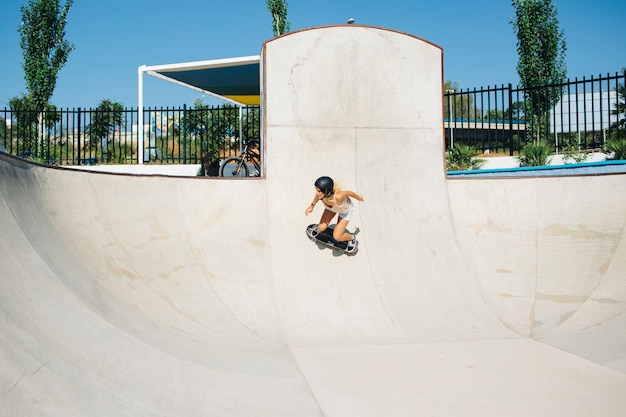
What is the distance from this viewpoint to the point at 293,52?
806 cm

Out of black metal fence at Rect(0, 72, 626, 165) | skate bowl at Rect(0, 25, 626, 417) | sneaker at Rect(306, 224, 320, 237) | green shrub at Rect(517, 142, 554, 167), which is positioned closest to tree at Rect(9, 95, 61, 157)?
black metal fence at Rect(0, 72, 626, 165)

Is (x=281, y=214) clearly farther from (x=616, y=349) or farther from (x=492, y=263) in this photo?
(x=616, y=349)

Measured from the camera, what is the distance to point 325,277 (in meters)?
6.48

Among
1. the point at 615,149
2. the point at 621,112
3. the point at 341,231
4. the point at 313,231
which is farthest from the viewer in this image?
the point at 621,112

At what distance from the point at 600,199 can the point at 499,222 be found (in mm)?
1449

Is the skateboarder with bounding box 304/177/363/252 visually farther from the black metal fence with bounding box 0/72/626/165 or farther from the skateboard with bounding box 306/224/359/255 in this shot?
the black metal fence with bounding box 0/72/626/165

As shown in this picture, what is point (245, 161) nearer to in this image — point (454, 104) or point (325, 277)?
point (325, 277)

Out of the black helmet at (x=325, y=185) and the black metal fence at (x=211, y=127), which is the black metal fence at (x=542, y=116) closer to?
the black metal fence at (x=211, y=127)

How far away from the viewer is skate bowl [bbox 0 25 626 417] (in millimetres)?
3887

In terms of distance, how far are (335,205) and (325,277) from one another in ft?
3.01

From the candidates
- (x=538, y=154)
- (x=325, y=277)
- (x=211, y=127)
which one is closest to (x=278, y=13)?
(x=211, y=127)

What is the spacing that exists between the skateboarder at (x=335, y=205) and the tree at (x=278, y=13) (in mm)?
19659

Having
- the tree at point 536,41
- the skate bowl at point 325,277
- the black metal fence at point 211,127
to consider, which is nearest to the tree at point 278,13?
the black metal fence at point 211,127

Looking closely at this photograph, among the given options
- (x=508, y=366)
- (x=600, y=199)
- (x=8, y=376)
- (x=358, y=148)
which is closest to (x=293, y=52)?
(x=358, y=148)
